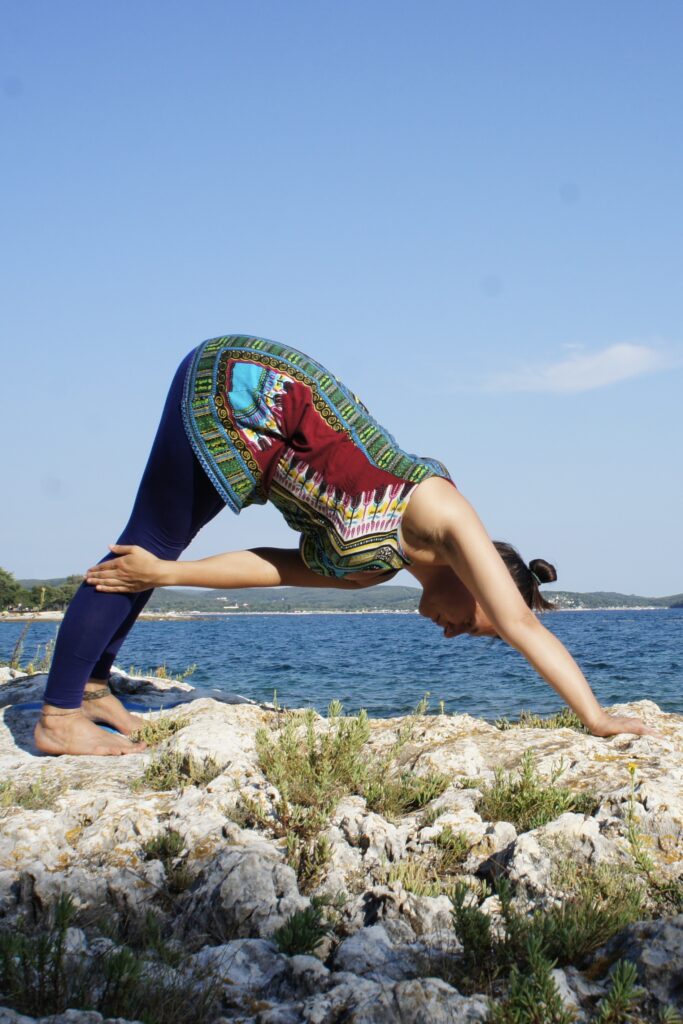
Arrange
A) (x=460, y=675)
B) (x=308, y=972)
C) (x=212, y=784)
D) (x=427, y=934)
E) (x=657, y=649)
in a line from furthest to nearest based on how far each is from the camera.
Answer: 1. (x=657, y=649)
2. (x=460, y=675)
3. (x=212, y=784)
4. (x=427, y=934)
5. (x=308, y=972)

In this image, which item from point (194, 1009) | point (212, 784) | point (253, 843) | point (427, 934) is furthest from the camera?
point (212, 784)

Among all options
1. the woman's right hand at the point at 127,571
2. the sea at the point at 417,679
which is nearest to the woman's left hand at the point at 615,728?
the woman's right hand at the point at 127,571

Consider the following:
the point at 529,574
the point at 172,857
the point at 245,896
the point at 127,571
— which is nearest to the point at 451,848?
the point at 245,896

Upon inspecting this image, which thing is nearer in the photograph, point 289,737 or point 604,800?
point 604,800

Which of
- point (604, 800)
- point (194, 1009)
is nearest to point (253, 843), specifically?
point (194, 1009)

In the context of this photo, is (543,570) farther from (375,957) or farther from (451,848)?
(375,957)

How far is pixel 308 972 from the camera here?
2.34 metres

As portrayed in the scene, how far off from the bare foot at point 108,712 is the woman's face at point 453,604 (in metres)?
1.67

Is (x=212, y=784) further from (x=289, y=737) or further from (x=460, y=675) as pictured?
(x=460, y=675)

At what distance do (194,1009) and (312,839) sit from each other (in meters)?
1.15

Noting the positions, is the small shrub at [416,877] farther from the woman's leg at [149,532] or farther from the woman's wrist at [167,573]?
the woman's leg at [149,532]

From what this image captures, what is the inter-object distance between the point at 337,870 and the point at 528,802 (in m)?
0.78

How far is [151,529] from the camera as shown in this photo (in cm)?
423

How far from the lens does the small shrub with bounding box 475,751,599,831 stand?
3.32 m
